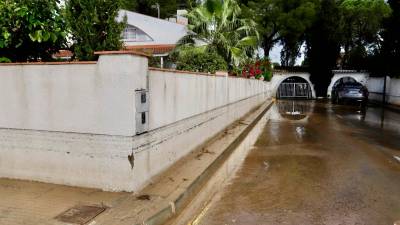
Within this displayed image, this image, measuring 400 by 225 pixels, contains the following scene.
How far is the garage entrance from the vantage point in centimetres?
5078

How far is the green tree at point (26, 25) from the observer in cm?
771

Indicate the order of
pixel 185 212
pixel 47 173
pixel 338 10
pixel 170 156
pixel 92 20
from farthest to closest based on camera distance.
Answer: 1. pixel 338 10
2. pixel 170 156
3. pixel 92 20
4. pixel 47 173
5. pixel 185 212

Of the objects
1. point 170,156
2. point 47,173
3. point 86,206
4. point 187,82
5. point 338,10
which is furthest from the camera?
point 338,10

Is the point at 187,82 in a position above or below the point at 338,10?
below

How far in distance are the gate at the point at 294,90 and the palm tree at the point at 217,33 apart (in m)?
26.1

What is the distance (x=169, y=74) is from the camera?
7.46 meters

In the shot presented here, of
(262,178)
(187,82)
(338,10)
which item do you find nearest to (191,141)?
(187,82)

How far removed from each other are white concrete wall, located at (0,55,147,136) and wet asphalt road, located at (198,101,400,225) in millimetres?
1945

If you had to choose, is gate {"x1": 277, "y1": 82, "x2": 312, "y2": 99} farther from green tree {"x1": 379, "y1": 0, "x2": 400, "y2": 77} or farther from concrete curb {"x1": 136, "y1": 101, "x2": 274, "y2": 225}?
concrete curb {"x1": 136, "y1": 101, "x2": 274, "y2": 225}

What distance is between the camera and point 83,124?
6.13 m

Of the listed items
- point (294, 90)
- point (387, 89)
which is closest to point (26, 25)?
point (387, 89)

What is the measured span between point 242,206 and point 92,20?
3.95 m

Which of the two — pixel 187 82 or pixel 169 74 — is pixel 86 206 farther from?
pixel 187 82

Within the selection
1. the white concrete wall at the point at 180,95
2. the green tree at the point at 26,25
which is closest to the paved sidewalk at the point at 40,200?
the white concrete wall at the point at 180,95
